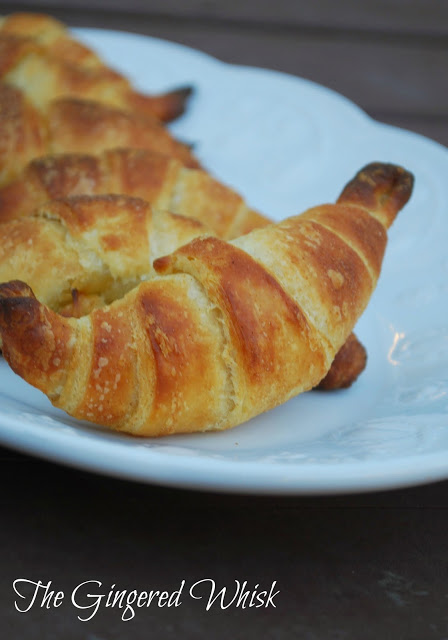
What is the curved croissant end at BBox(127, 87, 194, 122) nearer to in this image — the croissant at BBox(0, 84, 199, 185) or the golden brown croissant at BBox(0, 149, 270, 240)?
the croissant at BBox(0, 84, 199, 185)

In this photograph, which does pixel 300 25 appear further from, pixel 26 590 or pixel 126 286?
pixel 26 590

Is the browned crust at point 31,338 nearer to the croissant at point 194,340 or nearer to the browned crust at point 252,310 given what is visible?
the croissant at point 194,340

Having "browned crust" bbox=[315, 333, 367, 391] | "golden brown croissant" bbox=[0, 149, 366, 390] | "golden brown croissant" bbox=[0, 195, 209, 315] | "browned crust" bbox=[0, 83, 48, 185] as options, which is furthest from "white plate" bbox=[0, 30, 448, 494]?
"browned crust" bbox=[0, 83, 48, 185]

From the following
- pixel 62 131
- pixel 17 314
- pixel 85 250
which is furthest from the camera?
pixel 62 131

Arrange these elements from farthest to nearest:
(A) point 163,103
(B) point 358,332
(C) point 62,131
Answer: (A) point 163,103 < (C) point 62,131 < (B) point 358,332

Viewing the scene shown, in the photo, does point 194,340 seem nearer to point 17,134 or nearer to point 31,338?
point 31,338

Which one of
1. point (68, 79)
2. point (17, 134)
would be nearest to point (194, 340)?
point (17, 134)

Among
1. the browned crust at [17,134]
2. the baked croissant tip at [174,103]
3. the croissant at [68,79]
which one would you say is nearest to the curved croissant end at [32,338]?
the browned crust at [17,134]
